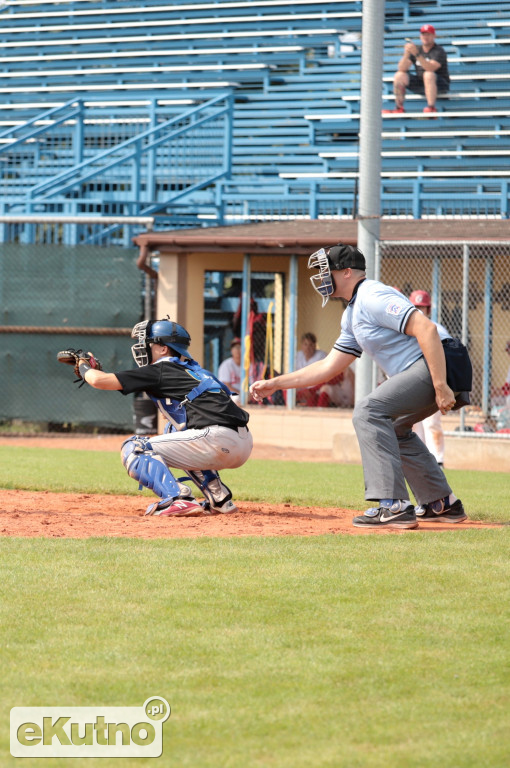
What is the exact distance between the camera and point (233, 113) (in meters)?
23.2

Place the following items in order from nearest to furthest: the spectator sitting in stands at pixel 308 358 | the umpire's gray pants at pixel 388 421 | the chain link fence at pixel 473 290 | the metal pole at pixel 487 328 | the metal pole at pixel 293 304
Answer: the umpire's gray pants at pixel 388 421
the metal pole at pixel 487 328
the chain link fence at pixel 473 290
the spectator sitting in stands at pixel 308 358
the metal pole at pixel 293 304

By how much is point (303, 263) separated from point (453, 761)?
13.7 meters

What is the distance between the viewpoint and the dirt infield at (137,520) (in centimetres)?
682

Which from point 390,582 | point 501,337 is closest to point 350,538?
point 390,582

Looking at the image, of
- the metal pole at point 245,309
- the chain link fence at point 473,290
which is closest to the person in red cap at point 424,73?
the chain link fence at point 473,290

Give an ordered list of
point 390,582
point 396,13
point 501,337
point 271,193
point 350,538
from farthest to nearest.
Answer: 1. point 396,13
2. point 271,193
3. point 501,337
4. point 350,538
5. point 390,582

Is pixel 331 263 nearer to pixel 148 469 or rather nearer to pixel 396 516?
pixel 396 516

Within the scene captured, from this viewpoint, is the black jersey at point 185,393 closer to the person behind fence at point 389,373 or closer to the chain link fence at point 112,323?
the person behind fence at point 389,373

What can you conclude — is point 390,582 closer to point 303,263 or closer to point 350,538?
point 350,538

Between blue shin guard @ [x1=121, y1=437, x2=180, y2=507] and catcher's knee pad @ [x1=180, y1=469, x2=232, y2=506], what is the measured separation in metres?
0.24

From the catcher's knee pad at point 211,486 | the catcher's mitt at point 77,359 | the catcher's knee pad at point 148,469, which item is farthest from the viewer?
the catcher's knee pad at point 211,486

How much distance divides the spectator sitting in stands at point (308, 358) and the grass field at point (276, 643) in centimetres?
910

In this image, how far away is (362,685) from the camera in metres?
3.73

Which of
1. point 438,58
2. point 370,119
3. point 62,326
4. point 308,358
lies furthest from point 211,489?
point 438,58
